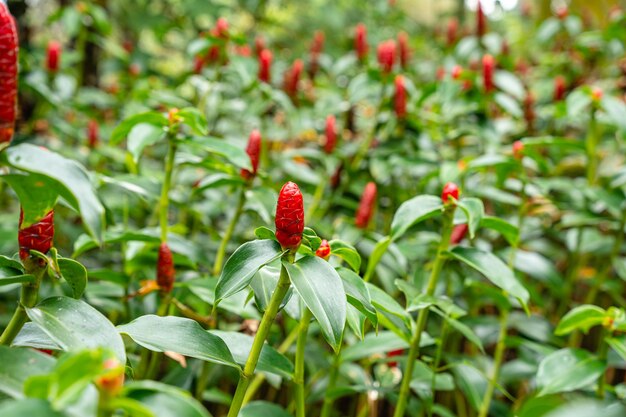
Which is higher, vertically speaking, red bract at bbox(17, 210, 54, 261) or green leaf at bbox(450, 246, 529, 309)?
red bract at bbox(17, 210, 54, 261)

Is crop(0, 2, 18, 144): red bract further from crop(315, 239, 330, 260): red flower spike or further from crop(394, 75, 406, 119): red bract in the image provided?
crop(394, 75, 406, 119): red bract

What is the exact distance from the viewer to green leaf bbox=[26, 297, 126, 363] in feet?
2.39

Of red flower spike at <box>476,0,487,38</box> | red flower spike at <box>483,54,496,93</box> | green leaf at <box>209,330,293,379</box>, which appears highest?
red flower spike at <box>476,0,487,38</box>

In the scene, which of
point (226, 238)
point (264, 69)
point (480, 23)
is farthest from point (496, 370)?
point (480, 23)

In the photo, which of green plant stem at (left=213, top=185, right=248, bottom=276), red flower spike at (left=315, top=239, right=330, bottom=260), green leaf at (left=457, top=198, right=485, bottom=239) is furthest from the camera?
green plant stem at (left=213, top=185, right=248, bottom=276)

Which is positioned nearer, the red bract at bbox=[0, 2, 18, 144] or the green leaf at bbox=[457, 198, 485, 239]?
the red bract at bbox=[0, 2, 18, 144]

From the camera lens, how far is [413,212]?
1.11m

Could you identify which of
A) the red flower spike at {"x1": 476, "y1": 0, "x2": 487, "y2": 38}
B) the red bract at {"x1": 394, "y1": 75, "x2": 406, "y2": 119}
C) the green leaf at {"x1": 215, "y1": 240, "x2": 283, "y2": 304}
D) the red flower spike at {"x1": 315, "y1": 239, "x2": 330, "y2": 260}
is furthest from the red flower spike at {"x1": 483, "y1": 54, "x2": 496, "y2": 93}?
the green leaf at {"x1": 215, "y1": 240, "x2": 283, "y2": 304}

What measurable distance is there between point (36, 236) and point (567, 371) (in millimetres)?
1022

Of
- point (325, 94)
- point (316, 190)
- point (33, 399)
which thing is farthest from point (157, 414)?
point (325, 94)

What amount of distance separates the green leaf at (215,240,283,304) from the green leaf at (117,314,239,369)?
8cm

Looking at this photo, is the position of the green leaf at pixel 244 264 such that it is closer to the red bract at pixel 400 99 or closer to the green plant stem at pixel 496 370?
the green plant stem at pixel 496 370

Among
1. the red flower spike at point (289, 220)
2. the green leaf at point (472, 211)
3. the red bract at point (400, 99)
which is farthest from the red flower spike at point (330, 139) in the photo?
the red flower spike at point (289, 220)

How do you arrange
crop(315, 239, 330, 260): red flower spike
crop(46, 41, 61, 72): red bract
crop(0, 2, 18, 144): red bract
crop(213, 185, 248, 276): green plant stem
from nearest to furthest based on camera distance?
1. crop(0, 2, 18, 144): red bract
2. crop(315, 239, 330, 260): red flower spike
3. crop(213, 185, 248, 276): green plant stem
4. crop(46, 41, 61, 72): red bract
